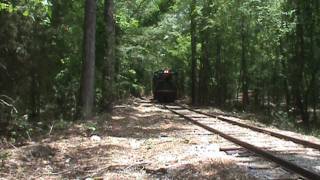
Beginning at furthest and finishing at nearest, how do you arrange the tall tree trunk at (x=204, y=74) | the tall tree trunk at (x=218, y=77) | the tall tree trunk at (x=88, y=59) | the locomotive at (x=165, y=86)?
the locomotive at (x=165, y=86) < the tall tree trunk at (x=204, y=74) < the tall tree trunk at (x=218, y=77) < the tall tree trunk at (x=88, y=59)

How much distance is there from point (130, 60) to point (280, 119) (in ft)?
53.3

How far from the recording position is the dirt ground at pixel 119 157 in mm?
9461

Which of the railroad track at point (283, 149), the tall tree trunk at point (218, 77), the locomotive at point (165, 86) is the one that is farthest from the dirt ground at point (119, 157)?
the locomotive at point (165, 86)

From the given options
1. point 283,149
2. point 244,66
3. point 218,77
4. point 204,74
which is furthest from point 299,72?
point 283,149

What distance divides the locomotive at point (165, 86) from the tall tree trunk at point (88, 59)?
1100 inches

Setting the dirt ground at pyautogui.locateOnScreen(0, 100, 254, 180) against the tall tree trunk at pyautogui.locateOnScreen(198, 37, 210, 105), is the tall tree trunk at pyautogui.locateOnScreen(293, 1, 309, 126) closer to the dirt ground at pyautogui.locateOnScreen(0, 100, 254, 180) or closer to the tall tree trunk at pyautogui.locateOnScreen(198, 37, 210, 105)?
the tall tree trunk at pyautogui.locateOnScreen(198, 37, 210, 105)

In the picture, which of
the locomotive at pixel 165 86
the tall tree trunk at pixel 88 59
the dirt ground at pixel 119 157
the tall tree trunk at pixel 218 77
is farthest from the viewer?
the locomotive at pixel 165 86

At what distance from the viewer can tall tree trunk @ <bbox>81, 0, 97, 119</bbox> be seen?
66.5 ft

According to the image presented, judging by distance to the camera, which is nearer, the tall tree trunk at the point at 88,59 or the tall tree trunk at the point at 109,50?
the tall tree trunk at the point at 88,59

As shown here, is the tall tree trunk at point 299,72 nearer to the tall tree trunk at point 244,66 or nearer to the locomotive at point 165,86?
the tall tree trunk at point 244,66

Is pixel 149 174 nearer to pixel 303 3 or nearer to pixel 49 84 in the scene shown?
pixel 49 84

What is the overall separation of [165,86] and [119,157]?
36.8 metres

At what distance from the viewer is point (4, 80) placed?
64.3 ft

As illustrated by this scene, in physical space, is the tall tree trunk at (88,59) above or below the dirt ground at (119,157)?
above
